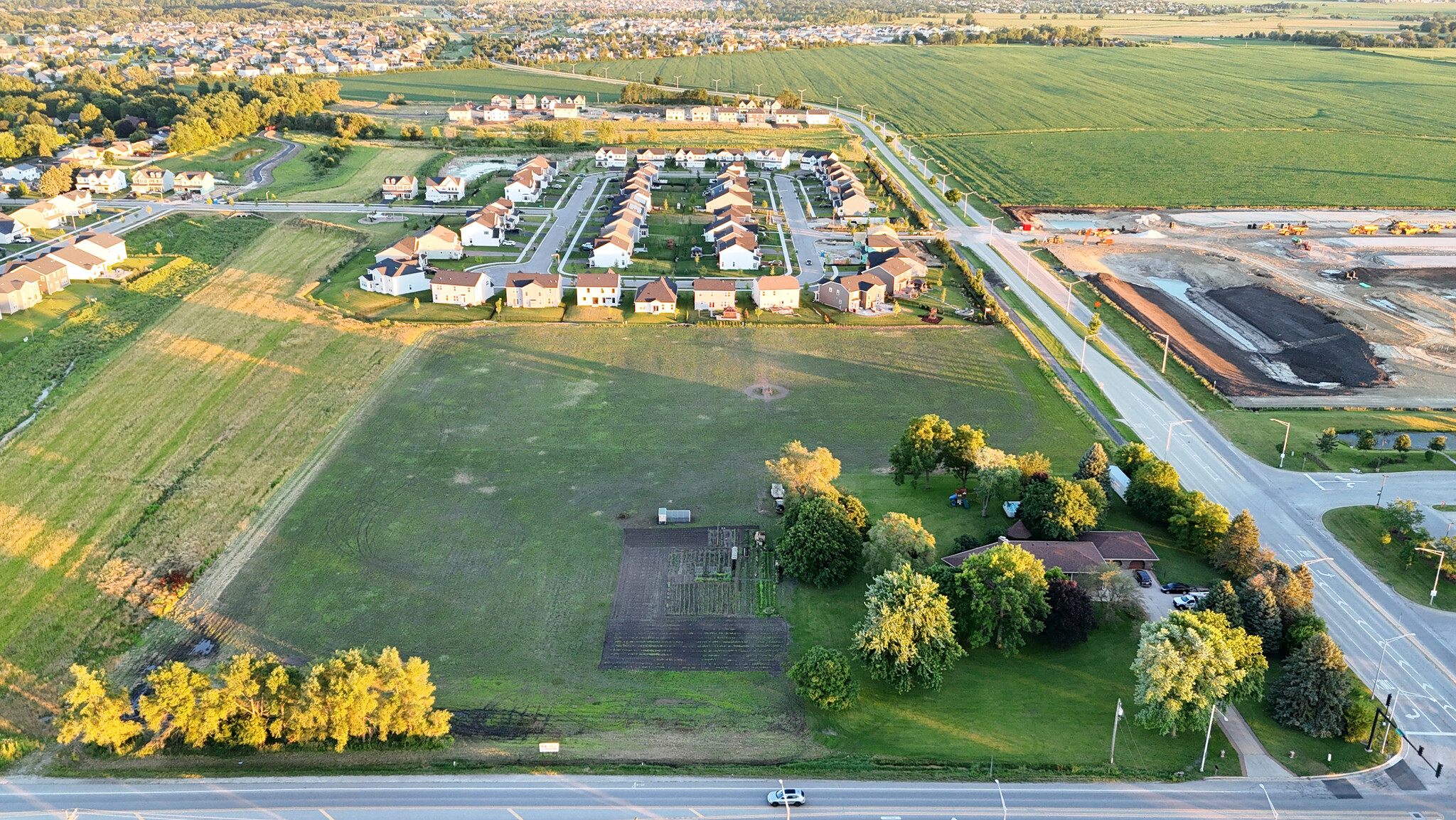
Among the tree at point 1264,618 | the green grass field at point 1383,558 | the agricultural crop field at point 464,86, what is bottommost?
the green grass field at point 1383,558

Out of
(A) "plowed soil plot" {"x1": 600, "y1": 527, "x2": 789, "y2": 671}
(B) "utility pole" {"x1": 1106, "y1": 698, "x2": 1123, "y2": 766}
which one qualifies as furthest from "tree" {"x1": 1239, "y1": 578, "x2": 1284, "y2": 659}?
(A) "plowed soil plot" {"x1": 600, "y1": 527, "x2": 789, "y2": 671}

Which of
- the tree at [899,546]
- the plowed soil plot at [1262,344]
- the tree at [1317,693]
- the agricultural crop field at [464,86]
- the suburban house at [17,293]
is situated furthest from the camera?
the agricultural crop field at [464,86]

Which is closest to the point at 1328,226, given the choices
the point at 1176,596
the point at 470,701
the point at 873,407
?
the point at 873,407

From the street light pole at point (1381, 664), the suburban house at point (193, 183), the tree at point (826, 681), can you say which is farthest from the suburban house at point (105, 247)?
the street light pole at point (1381, 664)

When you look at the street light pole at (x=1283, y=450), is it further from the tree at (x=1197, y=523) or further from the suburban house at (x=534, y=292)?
the suburban house at (x=534, y=292)

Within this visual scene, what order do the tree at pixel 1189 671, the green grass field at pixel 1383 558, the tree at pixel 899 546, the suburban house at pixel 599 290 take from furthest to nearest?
the suburban house at pixel 599 290
the green grass field at pixel 1383 558
the tree at pixel 899 546
the tree at pixel 1189 671

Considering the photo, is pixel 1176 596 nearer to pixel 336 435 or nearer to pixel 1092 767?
pixel 1092 767

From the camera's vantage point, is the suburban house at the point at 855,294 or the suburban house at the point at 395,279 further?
the suburban house at the point at 395,279
